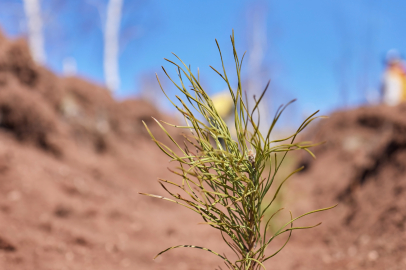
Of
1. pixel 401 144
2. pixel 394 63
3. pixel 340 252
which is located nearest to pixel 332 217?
pixel 340 252

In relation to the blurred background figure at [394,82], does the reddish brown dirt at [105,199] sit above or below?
below

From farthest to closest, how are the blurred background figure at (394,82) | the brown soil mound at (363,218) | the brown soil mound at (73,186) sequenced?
the blurred background figure at (394,82), the brown soil mound at (363,218), the brown soil mound at (73,186)

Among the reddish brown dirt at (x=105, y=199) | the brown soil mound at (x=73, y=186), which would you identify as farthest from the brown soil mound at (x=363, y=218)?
the brown soil mound at (x=73, y=186)

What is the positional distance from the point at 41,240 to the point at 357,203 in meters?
3.86

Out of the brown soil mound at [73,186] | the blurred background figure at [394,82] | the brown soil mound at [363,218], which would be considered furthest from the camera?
the blurred background figure at [394,82]

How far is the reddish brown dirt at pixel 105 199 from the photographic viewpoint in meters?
2.63

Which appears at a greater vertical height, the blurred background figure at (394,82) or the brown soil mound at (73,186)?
the blurred background figure at (394,82)

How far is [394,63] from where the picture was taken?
8.00 meters

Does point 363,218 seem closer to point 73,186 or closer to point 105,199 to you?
point 105,199

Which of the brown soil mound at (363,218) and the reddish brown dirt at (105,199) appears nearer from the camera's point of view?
the reddish brown dirt at (105,199)

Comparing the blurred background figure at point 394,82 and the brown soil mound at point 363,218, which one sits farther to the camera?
the blurred background figure at point 394,82

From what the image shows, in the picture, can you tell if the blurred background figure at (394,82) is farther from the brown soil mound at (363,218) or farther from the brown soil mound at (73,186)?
the brown soil mound at (73,186)

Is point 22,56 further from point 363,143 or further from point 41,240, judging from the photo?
point 363,143

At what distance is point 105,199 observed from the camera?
412 centimetres
